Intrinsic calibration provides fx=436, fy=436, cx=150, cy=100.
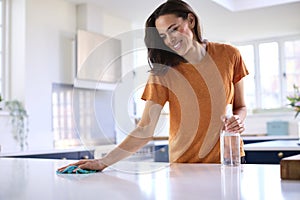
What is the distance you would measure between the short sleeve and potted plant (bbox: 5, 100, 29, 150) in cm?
323

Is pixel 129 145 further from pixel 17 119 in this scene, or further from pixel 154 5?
pixel 154 5

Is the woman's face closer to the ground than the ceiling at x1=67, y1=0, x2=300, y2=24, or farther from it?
closer to the ground

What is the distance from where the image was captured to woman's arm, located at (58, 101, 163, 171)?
1143 millimetres

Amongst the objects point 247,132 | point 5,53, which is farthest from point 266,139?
point 5,53

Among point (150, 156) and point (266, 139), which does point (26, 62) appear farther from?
point (150, 156)

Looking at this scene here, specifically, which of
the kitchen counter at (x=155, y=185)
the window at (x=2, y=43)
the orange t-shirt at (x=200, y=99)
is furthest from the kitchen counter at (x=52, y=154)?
the kitchen counter at (x=155, y=185)

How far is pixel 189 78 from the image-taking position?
4.49 ft

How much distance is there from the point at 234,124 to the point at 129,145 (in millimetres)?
290

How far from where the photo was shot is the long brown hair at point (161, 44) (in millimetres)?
1222

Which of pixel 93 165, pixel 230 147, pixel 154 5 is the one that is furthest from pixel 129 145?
pixel 154 5

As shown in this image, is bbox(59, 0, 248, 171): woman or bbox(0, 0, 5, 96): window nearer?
bbox(59, 0, 248, 171): woman

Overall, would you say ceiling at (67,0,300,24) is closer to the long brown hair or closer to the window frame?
the window frame

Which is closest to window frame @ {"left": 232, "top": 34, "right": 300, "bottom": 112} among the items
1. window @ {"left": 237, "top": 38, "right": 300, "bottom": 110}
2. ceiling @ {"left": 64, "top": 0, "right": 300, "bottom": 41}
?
window @ {"left": 237, "top": 38, "right": 300, "bottom": 110}

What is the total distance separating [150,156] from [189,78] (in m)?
0.27
